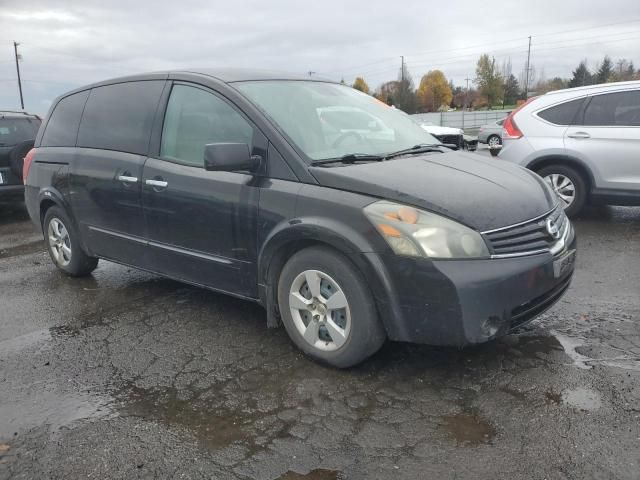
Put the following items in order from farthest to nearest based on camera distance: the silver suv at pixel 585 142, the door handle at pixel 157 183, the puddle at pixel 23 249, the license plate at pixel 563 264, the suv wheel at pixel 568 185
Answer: the suv wheel at pixel 568 185 → the puddle at pixel 23 249 → the silver suv at pixel 585 142 → the door handle at pixel 157 183 → the license plate at pixel 563 264

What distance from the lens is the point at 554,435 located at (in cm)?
258

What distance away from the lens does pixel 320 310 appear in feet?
10.9

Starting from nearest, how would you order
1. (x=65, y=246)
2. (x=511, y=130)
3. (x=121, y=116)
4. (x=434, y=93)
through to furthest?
(x=121, y=116)
(x=65, y=246)
(x=511, y=130)
(x=434, y=93)

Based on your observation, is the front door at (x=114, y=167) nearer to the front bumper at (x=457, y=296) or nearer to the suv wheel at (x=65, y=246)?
the suv wheel at (x=65, y=246)

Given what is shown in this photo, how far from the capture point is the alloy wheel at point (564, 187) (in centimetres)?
704

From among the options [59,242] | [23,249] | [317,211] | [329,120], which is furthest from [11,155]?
[317,211]

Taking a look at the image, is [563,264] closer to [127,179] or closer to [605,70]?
[127,179]

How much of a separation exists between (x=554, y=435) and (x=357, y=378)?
1.09m

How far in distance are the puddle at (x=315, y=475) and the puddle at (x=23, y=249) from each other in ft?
18.5

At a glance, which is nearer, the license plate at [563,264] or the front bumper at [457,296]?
the front bumper at [457,296]

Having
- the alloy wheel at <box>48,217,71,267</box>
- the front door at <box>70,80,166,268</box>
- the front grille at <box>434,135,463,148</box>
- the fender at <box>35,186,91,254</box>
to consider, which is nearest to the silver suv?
the front door at <box>70,80,166,268</box>

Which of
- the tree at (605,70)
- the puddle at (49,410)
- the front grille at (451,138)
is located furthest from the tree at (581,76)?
the puddle at (49,410)

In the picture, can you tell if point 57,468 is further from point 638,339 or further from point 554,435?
point 638,339

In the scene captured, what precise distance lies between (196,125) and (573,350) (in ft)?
9.68
